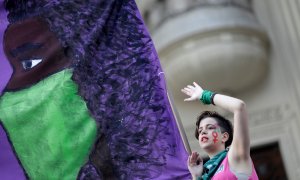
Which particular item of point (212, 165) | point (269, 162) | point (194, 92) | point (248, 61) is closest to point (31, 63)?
point (194, 92)

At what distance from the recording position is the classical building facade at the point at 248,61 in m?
8.38

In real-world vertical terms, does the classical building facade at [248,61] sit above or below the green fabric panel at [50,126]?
below

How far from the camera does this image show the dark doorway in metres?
8.56

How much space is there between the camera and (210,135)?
3.01 m

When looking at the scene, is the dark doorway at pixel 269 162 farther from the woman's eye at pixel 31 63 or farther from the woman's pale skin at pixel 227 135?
the woman's pale skin at pixel 227 135

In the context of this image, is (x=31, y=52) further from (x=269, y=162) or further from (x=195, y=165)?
(x=269, y=162)

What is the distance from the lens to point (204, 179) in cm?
289

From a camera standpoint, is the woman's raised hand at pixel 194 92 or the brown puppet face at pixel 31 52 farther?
the brown puppet face at pixel 31 52

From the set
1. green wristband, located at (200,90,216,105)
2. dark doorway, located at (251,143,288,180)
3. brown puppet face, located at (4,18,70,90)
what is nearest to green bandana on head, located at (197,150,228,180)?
green wristband, located at (200,90,216,105)

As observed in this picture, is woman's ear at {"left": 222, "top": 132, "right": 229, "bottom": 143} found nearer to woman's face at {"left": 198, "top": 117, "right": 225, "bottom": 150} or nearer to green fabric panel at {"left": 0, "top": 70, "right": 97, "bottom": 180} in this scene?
woman's face at {"left": 198, "top": 117, "right": 225, "bottom": 150}

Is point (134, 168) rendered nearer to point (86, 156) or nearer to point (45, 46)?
point (86, 156)

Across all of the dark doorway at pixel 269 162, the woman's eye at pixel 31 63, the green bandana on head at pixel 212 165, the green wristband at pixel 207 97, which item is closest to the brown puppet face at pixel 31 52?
the woman's eye at pixel 31 63

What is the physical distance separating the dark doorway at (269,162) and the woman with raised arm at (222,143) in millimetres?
5611

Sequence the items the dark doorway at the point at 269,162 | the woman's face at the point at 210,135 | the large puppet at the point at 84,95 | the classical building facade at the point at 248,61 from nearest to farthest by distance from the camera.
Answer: the woman's face at the point at 210,135, the large puppet at the point at 84,95, the classical building facade at the point at 248,61, the dark doorway at the point at 269,162
